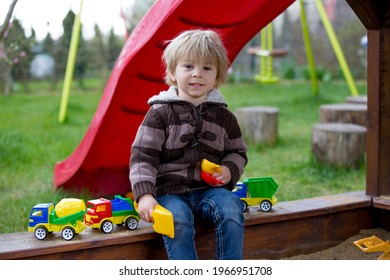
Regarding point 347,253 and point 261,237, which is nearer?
point 261,237

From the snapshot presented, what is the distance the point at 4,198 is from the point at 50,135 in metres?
2.60

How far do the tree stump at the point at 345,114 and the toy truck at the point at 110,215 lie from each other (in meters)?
4.08

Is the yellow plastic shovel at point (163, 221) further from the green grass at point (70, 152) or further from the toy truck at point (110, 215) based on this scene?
the green grass at point (70, 152)

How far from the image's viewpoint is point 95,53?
12.2 m

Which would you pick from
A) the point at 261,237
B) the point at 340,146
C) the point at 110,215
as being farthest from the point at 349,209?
the point at 340,146

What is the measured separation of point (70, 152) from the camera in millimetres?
5668

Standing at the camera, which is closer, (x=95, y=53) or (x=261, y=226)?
(x=261, y=226)

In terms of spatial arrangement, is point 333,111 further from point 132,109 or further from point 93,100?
point 93,100

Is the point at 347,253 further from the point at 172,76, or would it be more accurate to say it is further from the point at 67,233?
the point at 67,233

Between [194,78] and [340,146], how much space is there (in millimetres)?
2829

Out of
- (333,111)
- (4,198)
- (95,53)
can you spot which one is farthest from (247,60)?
(4,198)

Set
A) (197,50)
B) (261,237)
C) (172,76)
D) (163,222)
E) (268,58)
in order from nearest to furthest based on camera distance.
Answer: (163,222) < (197,50) < (172,76) < (261,237) < (268,58)

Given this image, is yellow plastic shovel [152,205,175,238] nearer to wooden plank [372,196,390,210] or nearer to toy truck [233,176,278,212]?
toy truck [233,176,278,212]
